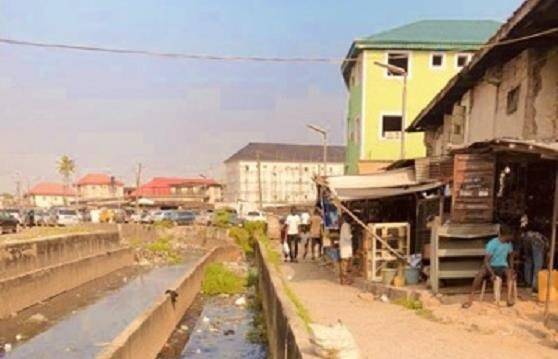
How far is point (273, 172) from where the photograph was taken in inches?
3489

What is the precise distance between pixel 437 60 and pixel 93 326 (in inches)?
812

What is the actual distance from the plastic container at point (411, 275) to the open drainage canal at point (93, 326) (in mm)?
6570

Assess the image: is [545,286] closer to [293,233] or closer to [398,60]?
[293,233]

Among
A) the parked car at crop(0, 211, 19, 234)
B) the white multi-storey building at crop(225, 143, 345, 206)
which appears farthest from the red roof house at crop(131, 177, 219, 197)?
the parked car at crop(0, 211, 19, 234)

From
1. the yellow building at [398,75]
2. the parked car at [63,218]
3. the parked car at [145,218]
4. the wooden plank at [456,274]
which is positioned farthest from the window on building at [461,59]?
the parked car at [63,218]

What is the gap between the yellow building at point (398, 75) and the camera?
29.3m

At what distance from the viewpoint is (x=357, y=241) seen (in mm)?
16531

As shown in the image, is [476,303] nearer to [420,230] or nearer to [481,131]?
[420,230]

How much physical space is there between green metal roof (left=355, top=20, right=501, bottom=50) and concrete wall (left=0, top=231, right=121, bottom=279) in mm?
16557

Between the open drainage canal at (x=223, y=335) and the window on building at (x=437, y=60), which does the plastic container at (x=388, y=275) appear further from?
the window on building at (x=437, y=60)

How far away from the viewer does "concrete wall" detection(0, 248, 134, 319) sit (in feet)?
62.3

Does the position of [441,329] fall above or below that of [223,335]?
above

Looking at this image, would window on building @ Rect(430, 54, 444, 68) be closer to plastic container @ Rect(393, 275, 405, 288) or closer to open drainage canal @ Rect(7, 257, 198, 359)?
open drainage canal @ Rect(7, 257, 198, 359)

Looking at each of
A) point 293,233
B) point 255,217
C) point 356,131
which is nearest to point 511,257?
point 293,233
